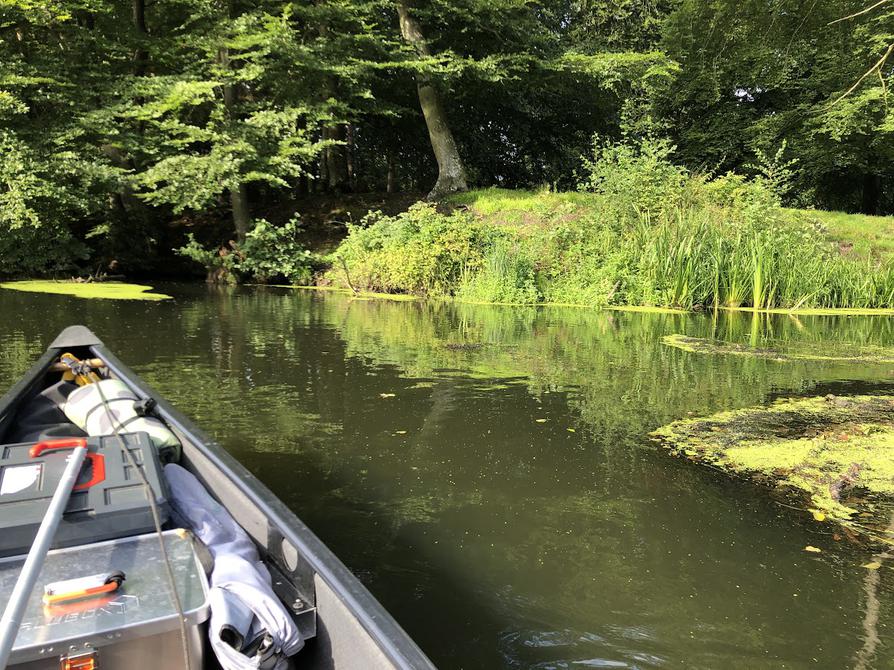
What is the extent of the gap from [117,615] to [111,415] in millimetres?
1520

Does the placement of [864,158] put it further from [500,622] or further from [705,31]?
[500,622]

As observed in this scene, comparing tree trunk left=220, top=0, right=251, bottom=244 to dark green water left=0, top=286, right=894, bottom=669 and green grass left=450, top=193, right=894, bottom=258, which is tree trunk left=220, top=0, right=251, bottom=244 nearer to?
green grass left=450, top=193, right=894, bottom=258

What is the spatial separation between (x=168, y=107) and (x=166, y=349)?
309 inches

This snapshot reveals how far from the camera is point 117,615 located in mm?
1552

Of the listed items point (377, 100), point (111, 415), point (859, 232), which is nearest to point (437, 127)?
point (377, 100)

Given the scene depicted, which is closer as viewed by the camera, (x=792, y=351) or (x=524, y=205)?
(x=792, y=351)

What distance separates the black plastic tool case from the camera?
1.80 m

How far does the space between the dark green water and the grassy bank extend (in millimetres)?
4007

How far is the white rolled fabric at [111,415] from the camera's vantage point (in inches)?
109

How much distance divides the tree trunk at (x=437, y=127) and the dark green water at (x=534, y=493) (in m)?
9.69

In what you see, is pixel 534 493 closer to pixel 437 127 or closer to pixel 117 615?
pixel 117 615

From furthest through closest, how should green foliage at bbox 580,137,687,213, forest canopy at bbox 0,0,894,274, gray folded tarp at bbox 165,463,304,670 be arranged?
forest canopy at bbox 0,0,894,274
green foliage at bbox 580,137,687,213
gray folded tarp at bbox 165,463,304,670

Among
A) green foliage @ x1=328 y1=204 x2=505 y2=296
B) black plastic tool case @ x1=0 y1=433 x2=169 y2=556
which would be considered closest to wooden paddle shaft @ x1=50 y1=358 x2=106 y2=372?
black plastic tool case @ x1=0 y1=433 x2=169 y2=556

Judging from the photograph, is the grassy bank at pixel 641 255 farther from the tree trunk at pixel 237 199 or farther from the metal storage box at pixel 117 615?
the metal storage box at pixel 117 615
